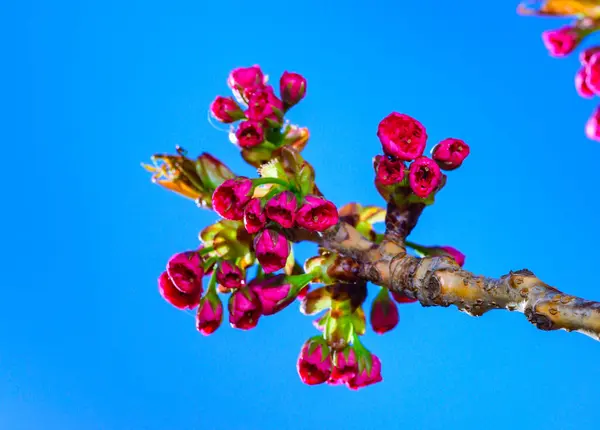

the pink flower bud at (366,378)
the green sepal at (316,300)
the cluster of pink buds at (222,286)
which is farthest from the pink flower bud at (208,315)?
the pink flower bud at (366,378)

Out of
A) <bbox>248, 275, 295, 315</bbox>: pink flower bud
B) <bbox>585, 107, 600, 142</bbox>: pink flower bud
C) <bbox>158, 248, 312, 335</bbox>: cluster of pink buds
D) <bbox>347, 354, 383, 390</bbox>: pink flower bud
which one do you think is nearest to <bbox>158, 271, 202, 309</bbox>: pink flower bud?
<bbox>158, 248, 312, 335</bbox>: cluster of pink buds

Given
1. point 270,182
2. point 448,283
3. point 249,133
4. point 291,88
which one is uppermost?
point 291,88

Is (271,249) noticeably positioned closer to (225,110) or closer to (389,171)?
(389,171)

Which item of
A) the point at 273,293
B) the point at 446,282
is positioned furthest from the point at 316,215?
the point at 446,282

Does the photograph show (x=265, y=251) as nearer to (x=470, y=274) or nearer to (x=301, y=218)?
(x=301, y=218)

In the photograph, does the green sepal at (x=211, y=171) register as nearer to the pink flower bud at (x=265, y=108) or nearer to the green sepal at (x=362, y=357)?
the pink flower bud at (x=265, y=108)
